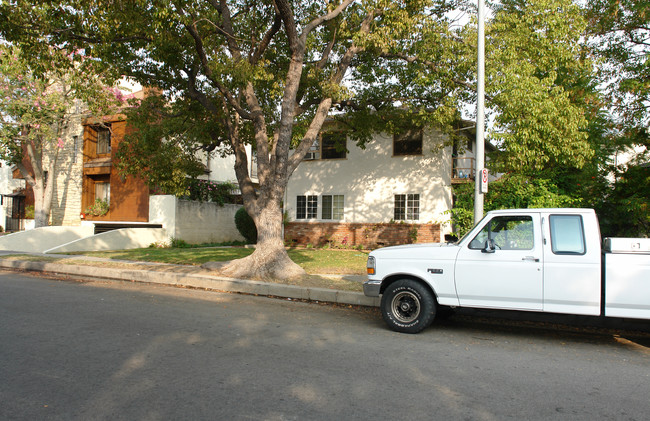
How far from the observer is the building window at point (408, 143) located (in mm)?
19953

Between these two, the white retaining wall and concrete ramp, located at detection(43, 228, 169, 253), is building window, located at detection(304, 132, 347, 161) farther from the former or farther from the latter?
concrete ramp, located at detection(43, 228, 169, 253)

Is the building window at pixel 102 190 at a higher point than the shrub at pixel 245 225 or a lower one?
higher

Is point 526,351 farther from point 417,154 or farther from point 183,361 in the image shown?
point 417,154

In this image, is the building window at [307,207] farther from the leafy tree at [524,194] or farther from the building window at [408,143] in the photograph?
the leafy tree at [524,194]

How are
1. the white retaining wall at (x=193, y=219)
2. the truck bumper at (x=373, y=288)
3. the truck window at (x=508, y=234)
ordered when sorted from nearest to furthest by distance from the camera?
the truck window at (x=508, y=234), the truck bumper at (x=373, y=288), the white retaining wall at (x=193, y=219)

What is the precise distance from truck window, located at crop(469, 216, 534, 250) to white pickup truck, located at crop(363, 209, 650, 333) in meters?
0.01

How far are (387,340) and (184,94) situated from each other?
446 inches

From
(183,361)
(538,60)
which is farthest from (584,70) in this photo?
(183,361)

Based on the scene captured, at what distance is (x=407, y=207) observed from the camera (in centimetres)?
2009

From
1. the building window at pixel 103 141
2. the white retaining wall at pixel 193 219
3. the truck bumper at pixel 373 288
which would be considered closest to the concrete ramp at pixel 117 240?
the white retaining wall at pixel 193 219

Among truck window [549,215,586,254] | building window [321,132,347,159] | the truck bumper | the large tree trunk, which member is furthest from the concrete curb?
building window [321,132,347,159]

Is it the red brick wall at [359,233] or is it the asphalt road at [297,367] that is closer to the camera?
the asphalt road at [297,367]

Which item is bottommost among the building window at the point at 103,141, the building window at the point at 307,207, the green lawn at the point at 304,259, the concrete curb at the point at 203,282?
the concrete curb at the point at 203,282

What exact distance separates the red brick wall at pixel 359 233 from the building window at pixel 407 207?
442mm
